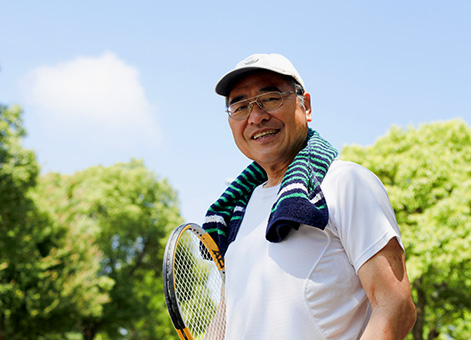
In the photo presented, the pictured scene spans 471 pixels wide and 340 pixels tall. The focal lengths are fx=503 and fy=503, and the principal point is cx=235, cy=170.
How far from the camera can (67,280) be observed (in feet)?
76.9

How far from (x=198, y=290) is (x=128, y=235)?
104ft

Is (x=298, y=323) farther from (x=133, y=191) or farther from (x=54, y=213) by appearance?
(x=133, y=191)

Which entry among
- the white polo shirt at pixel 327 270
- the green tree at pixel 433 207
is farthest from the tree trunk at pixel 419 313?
the white polo shirt at pixel 327 270

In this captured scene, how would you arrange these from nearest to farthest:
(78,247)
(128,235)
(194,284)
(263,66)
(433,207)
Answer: (263,66) < (194,284) < (433,207) < (78,247) < (128,235)

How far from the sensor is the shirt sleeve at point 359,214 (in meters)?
2.00

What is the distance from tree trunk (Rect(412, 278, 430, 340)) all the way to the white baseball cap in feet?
58.1

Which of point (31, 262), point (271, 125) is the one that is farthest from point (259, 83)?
point (31, 262)

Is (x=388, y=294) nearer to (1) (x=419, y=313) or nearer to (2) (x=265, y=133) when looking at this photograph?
(2) (x=265, y=133)

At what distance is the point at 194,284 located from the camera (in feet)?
11.0

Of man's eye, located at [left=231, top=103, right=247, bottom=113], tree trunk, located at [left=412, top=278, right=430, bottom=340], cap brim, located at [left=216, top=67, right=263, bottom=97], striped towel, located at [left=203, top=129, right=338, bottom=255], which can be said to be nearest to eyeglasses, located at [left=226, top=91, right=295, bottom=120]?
man's eye, located at [left=231, top=103, right=247, bottom=113]

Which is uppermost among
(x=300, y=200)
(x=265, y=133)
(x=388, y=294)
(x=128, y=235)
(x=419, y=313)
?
(x=265, y=133)

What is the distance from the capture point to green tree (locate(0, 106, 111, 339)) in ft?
62.1

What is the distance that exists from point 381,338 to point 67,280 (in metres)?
23.6

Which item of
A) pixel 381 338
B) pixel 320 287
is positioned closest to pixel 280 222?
pixel 320 287
